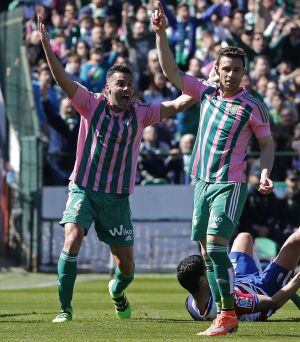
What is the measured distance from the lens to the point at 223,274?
9.22 metres

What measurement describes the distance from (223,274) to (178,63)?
1292cm

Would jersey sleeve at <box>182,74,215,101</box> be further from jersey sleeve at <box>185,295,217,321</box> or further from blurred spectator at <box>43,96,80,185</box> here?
blurred spectator at <box>43,96,80,185</box>

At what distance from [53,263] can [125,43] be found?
196 inches

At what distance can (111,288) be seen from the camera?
1112 cm

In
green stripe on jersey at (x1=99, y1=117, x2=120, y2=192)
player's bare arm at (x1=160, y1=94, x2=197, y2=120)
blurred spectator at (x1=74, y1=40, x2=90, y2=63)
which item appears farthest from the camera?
blurred spectator at (x1=74, y1=40, x2=90, y2=63)

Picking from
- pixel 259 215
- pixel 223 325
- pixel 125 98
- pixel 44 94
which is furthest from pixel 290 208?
pixel 223 325

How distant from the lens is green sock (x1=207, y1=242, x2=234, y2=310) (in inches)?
362

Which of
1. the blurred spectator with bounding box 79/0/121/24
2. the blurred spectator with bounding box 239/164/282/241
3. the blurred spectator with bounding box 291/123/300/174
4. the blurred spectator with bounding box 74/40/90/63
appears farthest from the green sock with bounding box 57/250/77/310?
the blurred spectator with bounding box 79/0/121/24

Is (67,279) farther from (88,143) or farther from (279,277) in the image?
(279,277)

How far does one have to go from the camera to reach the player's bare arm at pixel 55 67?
10.1 metres

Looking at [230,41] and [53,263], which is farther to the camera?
[230,41]

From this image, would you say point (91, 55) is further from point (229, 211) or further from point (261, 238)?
point (229, 211)

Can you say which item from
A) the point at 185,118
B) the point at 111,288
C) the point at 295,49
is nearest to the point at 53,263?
the point at 185,118

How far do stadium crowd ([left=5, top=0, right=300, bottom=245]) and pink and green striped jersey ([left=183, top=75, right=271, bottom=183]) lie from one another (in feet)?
30.3
